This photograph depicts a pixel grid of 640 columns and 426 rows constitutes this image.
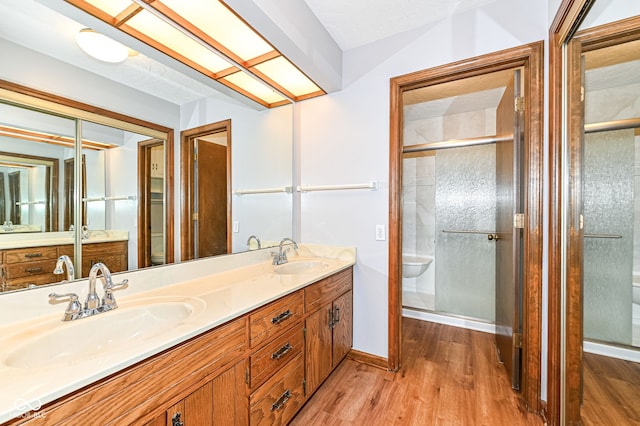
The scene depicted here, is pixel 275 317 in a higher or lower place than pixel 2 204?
lower

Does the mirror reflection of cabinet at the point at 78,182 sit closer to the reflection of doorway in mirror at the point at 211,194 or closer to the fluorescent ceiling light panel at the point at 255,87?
the reflection of doorway in mirror at the point at 211,194

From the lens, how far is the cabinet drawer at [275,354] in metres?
1.12

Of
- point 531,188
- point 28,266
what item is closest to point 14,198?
point 28,266

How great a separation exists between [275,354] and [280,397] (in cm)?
23

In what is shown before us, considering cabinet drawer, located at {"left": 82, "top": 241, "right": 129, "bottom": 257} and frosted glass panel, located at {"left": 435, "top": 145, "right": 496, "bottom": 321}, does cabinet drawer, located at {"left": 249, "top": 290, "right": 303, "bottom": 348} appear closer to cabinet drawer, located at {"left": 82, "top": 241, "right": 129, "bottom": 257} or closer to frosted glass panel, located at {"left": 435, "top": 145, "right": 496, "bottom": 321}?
cabinet drawer, located at {"left": 82, "top": 241, "right": 129, "bottom": 257}

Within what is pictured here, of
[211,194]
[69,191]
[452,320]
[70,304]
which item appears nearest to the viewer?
[70,304]

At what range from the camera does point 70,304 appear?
3.00 feet

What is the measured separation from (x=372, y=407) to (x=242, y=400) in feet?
2.97

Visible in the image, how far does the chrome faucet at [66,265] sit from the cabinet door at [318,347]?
42.5 inches

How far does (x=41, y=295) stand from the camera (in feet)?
3.10

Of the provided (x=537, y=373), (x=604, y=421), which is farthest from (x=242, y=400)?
(x=604, y=421)

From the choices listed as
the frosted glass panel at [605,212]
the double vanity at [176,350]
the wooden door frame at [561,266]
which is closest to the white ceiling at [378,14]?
the wooden door frame at [561,266]

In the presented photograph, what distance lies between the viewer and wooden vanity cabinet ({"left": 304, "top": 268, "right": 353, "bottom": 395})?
1.52m

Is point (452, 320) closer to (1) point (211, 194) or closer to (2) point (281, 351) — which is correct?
(2) point (281, 351)
